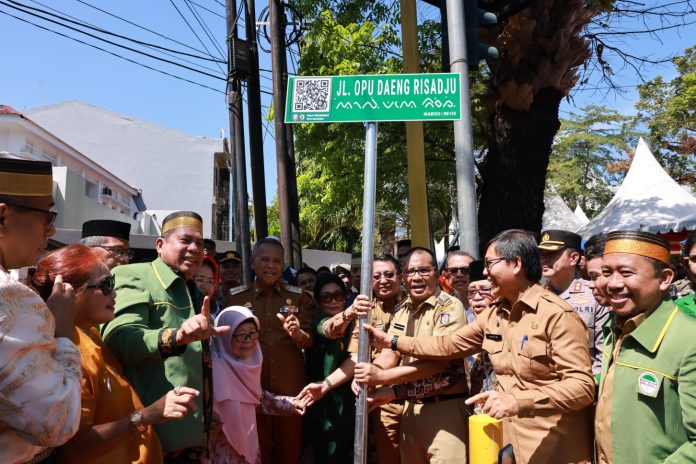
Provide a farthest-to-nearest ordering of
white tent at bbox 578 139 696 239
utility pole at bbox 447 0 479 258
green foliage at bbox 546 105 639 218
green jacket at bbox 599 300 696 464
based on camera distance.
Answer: green foliage at bbox 546 105 639 218, white tent at bbox 578 139 696 239, utility pole at bbox 447 0 479 258, green jacket at bbox 599 300 696 464

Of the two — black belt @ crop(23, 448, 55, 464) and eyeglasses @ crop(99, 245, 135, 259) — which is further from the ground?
eyeglasses @ crop(99, 245, 135, 259)

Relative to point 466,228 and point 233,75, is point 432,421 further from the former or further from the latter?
point 233,75

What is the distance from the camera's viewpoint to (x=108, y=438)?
2.41m

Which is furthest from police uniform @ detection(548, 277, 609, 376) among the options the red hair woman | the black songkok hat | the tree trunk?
the tree trunk

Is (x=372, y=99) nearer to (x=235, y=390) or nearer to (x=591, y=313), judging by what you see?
(x=235, y=390)

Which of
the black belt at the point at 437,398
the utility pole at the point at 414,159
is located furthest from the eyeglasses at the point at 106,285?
the utility pole at the point at 414,159

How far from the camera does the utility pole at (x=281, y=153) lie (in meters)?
9.73

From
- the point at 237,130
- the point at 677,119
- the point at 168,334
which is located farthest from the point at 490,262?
the point at 677,119

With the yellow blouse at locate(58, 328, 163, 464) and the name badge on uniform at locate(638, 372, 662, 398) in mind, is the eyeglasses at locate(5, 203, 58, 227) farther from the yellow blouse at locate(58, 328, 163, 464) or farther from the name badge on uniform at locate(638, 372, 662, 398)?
the name badge on uniform at locate(638, 372, 662, 398)

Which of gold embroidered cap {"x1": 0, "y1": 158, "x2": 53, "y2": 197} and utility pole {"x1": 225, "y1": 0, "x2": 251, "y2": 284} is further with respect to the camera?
utility pole {"x1": 225, "y1": 0, "x2": 251, "y2": 284}

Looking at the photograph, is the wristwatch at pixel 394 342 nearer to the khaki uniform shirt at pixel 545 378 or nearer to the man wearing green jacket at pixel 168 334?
the khaki uniform shirt at pixel 545 378

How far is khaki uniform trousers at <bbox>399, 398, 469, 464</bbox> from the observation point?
350 cm

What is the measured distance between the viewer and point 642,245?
2494mm

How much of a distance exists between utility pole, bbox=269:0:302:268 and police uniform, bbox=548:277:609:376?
5.95m
